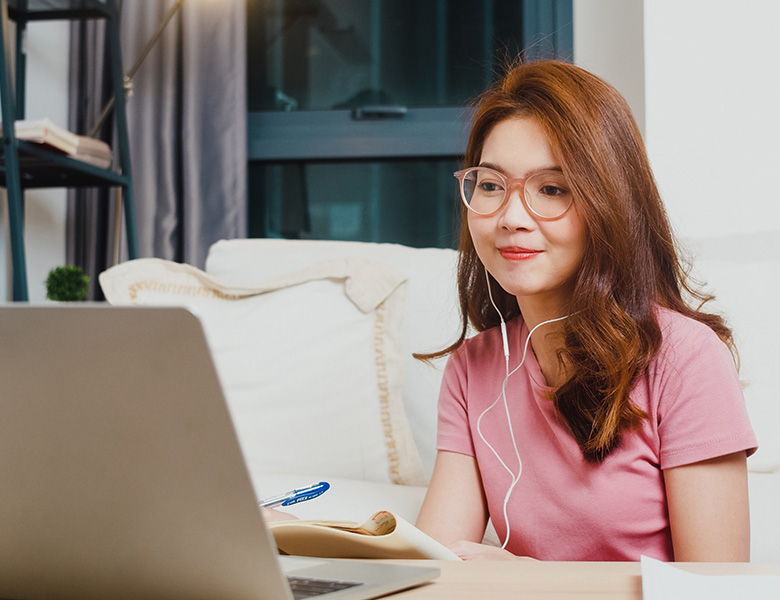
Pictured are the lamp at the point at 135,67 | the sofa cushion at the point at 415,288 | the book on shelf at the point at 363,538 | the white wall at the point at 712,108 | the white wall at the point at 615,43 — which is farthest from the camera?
the lamp at the point at 135,67

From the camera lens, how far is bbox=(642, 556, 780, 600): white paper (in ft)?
1.52

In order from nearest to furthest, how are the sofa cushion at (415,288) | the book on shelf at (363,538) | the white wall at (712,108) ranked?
the book on shelf at (363,538) < the sofa cushion at (415,288) < the white wall at (712,108)

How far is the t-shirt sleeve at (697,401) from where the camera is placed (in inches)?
32.3

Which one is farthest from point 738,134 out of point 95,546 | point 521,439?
point 95,546

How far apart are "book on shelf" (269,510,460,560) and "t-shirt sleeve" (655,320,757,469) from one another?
1.11 feet

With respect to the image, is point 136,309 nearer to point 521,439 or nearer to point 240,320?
point 521,439

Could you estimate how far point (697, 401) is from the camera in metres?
0.84

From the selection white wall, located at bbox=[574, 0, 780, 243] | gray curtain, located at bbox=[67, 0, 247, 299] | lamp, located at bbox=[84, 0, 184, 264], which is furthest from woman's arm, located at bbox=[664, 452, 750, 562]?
lamp, located at bbox=[84, 0, 184, 264]

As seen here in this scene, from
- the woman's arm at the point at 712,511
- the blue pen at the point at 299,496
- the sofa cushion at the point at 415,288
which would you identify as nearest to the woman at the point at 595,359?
the woman's arm at the point at 712,511

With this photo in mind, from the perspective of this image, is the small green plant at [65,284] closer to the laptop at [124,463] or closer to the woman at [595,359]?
the woman at [595,359]

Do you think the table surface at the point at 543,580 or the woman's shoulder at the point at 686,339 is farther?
the woman's shoulder at the point at 686,339

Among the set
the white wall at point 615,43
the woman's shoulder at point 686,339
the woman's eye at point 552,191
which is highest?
the white wall at point 615,43

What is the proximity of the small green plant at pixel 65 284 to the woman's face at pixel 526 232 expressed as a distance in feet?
4.70

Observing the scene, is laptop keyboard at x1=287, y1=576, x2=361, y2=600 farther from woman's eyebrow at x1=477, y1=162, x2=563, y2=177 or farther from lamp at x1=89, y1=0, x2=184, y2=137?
lamp at x1=89, y1=0, x2=184, y2=137
